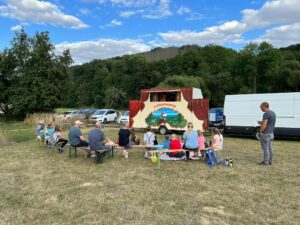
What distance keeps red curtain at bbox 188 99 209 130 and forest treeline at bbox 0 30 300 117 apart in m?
16.2

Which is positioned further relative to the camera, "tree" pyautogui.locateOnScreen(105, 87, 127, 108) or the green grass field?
"tree" pyautogui.locateOnScreen(105, 87, 127, 108)

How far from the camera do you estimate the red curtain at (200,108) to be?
15.8 m

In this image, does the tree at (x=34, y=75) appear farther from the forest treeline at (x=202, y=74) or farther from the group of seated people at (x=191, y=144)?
the group of seated people at (x=191, y=144)

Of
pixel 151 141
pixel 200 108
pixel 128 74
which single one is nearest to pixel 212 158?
pixel 151 141

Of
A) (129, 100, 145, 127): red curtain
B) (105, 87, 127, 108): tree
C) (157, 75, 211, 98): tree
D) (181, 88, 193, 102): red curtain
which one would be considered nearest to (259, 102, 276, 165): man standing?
(181, 88, 193, 102): red curtain

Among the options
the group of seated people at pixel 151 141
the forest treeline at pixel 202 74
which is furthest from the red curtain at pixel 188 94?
the forest treeline at pixel 202 74

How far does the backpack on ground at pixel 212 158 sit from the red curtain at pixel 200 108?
692 cm

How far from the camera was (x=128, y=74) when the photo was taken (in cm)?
8038

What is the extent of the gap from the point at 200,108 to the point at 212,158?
7195 mm

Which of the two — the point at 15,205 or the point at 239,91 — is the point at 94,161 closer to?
the point at 15,205

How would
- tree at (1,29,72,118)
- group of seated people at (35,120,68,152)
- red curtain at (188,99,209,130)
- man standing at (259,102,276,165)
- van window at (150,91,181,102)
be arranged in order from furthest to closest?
tree at (1,29,72,118) < van window at (150,91,181,102) < red curtain at (188,99,209,130) < group of seated people at (35,120,68,152) < man standing at (259,102,276,165)

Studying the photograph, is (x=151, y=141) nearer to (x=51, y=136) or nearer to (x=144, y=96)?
(x=51, y=136)

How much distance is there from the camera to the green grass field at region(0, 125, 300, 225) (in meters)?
4.76

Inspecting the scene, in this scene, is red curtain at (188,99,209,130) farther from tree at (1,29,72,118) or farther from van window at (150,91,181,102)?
tree at (1,29,72,118)
